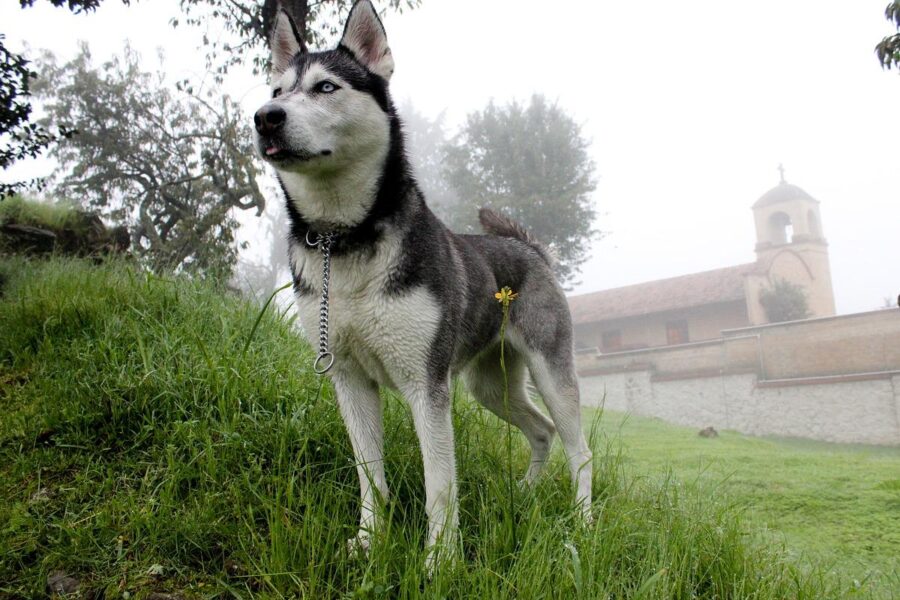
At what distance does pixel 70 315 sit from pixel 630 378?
24849 mm

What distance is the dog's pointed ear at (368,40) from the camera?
307 cm

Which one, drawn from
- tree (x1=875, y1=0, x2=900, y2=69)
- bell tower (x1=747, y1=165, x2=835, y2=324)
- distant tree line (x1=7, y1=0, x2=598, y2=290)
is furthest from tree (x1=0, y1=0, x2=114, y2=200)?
bell tower (x1=747, y1=165, x2=835, y2=324)

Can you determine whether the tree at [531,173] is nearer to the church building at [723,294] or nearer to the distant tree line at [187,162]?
the distant tree line at [187,162]

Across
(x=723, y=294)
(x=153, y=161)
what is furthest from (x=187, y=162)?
(x=723, y=294)

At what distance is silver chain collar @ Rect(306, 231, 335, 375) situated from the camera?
285 cm

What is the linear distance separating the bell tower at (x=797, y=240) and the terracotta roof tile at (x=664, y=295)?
2.92 meters

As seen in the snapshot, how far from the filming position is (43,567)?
2938 mm

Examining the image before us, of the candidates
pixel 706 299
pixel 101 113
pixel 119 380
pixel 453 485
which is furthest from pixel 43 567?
pixel 706 299

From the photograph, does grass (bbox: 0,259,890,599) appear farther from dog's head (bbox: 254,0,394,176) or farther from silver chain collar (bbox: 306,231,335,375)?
dog's head (bbox: 254,0,394,176)

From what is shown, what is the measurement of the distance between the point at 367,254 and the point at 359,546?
1255 mm

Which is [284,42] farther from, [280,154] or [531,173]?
[531,173]

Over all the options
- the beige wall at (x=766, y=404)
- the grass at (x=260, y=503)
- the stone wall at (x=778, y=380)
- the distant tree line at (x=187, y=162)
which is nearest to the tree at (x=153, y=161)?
the distant tree line at (x=187, y=162)

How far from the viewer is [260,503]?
317 cm

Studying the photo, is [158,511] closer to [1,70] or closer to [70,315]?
[70,315]
